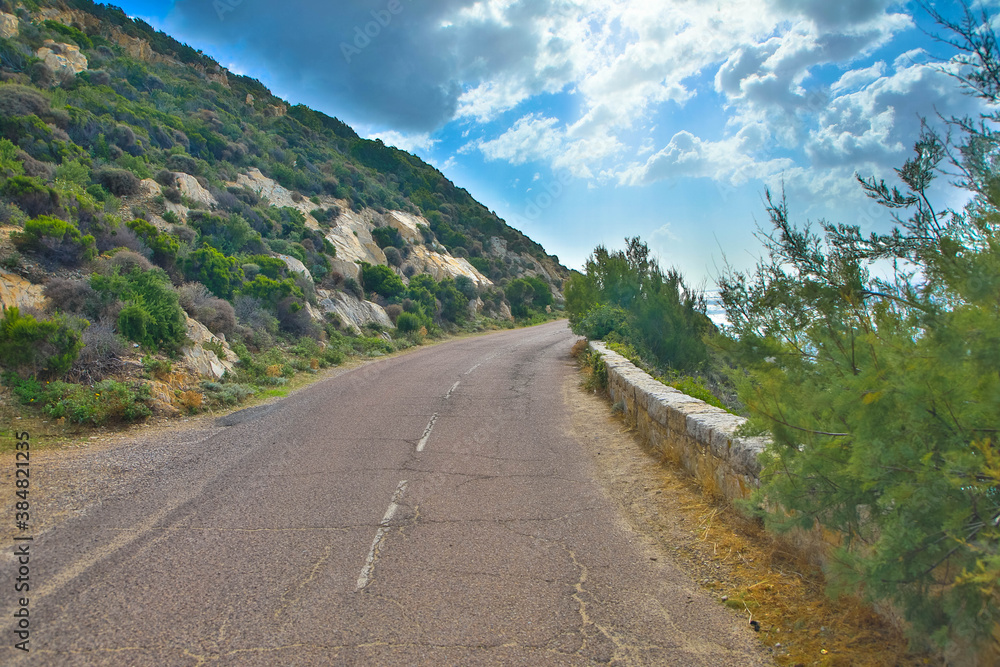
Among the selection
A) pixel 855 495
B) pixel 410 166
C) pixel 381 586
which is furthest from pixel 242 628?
pixel 410 166

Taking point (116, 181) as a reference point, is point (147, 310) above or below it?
below

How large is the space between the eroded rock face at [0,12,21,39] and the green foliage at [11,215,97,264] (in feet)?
84.8

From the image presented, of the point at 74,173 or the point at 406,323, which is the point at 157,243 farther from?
the point at 406,323

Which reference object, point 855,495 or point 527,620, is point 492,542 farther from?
point 855,495

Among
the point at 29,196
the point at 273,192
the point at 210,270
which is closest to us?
the point at 29,196

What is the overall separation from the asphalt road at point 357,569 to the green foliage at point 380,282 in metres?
21.7

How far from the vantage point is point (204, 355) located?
39.9ft

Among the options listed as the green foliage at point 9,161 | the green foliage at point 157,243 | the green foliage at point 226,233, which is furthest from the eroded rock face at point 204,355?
the green foliage at point 226,233

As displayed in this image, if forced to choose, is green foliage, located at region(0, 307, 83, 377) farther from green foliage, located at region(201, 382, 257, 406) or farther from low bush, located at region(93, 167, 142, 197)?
low bush, located at region(93, 167, 142, 197)

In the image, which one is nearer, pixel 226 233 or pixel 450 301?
pixel 226 233

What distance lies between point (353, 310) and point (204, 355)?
1288 cm

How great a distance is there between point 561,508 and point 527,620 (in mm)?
2120

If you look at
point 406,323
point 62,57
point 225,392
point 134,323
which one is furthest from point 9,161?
point 62,57

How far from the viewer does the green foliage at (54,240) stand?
38.0 ft
